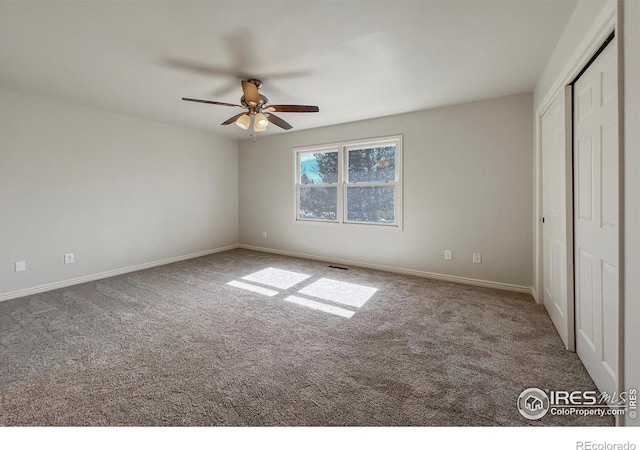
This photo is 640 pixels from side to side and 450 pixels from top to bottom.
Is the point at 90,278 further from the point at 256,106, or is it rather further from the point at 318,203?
the point at 318,203

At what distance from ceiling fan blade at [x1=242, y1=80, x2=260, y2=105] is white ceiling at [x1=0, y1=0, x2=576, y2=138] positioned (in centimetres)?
14

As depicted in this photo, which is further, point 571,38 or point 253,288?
point 253,288

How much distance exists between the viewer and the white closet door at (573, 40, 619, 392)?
54.9 inches

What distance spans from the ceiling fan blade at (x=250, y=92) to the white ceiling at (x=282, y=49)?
0.14m

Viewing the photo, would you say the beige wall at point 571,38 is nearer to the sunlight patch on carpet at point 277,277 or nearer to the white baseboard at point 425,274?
the white baseboard at point 425,274

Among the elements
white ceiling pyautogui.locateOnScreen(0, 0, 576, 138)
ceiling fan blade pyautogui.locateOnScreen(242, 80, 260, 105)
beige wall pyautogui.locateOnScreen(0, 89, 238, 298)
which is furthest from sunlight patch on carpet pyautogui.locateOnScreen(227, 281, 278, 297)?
white ceiling pyautogui.locateOnScreen(0, 0, 576, 138)

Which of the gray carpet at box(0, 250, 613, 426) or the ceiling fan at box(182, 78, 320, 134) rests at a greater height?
the ceiling fan at box(182, 78, 320, 134)

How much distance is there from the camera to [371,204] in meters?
4.39

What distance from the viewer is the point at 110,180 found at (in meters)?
3.90

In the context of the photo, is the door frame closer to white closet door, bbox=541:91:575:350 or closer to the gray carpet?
white closet door, bbox=541:91:575:350

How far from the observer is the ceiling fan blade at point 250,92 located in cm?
264

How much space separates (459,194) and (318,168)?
2.39 meters

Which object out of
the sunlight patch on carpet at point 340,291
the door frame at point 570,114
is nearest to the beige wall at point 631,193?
the door frame at point 570,114

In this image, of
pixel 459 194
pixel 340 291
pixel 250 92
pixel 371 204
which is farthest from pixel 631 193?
Result: pixel 371 204
